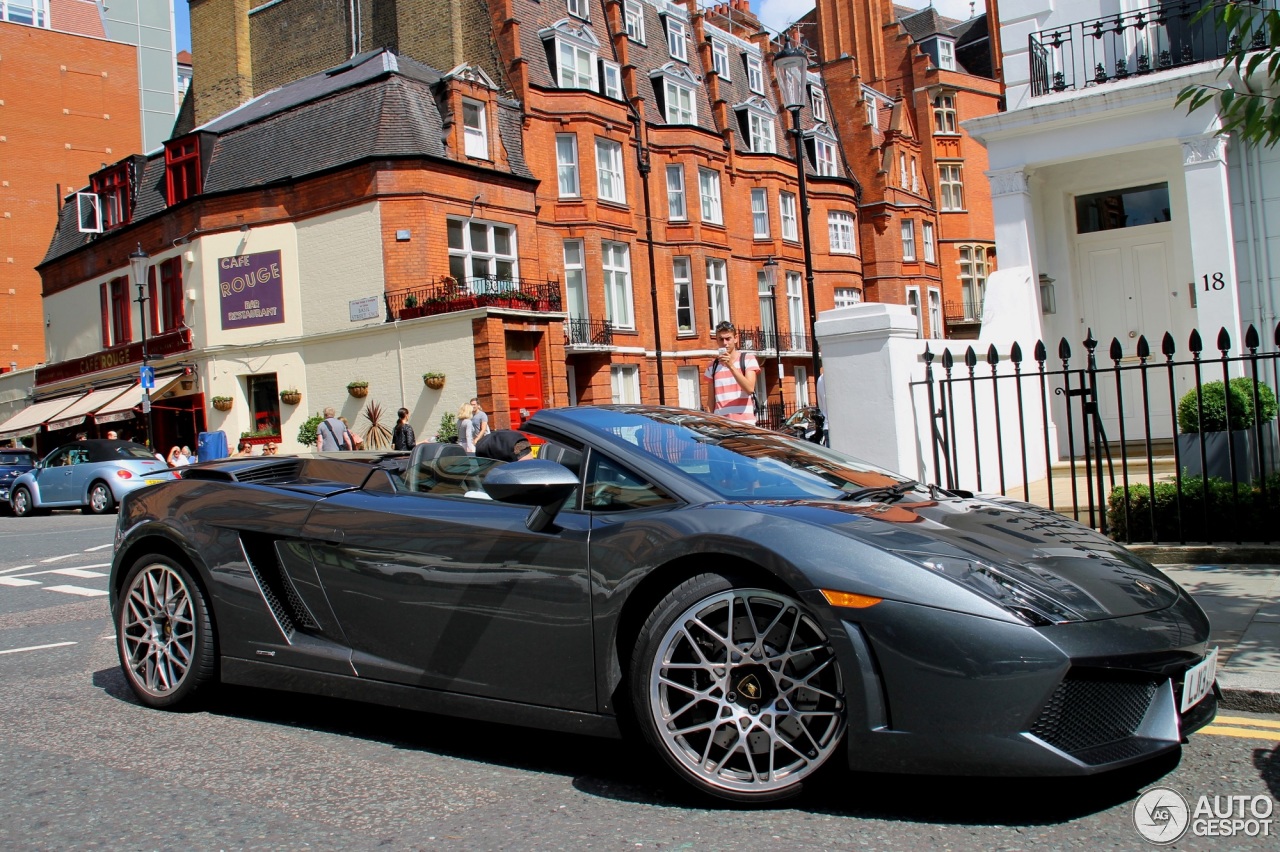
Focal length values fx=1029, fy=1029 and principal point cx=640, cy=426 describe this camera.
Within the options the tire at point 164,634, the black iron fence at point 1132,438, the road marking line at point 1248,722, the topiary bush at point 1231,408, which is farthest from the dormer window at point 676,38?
the road marking line at point 1248,722

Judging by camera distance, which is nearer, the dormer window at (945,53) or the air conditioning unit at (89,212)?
the air conditioning unit at (89,212)

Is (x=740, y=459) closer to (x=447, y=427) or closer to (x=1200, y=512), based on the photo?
(x=1200, y=512)

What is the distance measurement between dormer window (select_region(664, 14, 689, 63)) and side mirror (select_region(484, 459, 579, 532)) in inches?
1443

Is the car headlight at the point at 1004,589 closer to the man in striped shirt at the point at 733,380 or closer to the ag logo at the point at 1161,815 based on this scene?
the ag logo at the point at 1161,815

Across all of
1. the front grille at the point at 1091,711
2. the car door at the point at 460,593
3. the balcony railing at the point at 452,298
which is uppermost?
the balcony railing at the point at 452,298

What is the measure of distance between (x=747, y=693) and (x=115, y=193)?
116 ft

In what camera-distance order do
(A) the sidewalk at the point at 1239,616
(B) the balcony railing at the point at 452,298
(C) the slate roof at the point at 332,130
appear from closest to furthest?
(A) the sidewalk at the point at 1239,616
(B) the balcony railing at the point at 452,298
(C) the slate roof at the point at 332,130

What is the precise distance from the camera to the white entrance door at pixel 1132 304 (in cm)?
1223

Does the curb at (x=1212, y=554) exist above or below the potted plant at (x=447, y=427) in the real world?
below

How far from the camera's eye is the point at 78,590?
9.25m

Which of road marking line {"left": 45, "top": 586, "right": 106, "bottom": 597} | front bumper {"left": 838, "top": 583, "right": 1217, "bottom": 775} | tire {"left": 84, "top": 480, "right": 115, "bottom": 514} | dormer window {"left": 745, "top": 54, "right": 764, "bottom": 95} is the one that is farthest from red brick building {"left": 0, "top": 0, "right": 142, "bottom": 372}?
front bumper {"left": 838, "top": 583, "right": 1217, "bottom": 775}

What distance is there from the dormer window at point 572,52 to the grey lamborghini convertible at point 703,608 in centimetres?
2961

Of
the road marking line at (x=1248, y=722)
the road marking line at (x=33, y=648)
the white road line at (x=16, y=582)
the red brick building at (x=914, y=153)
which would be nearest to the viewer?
the road marking line at (x=1248, y=722)

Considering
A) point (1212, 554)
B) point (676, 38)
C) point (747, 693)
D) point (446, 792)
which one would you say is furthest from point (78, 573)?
point (676, 38)
